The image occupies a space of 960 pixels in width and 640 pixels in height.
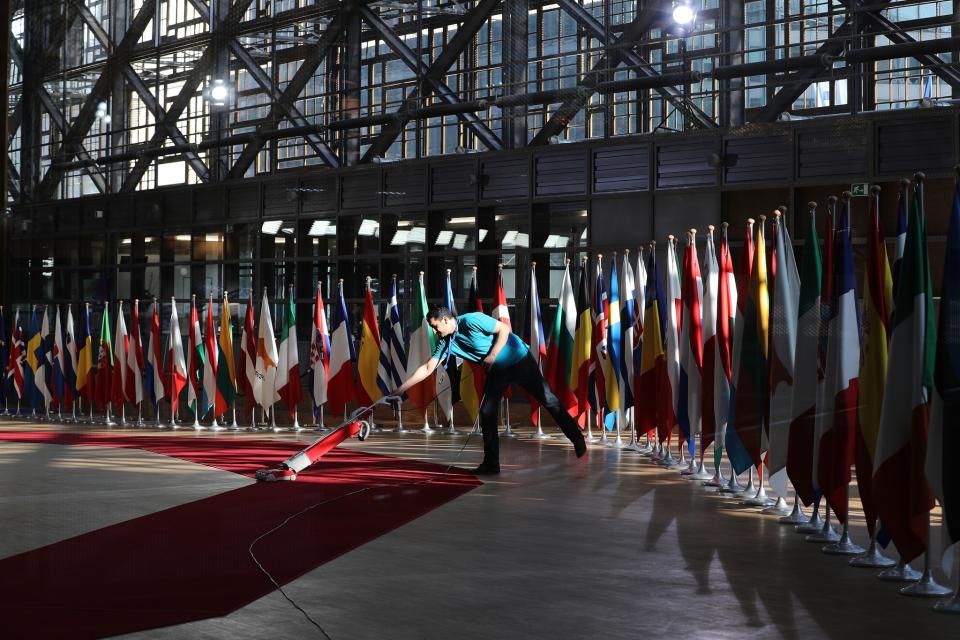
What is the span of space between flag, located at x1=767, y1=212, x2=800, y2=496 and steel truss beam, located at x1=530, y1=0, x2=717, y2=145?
11133 millimetres

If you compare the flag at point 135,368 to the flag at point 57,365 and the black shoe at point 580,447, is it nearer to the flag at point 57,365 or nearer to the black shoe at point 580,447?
the flag at point 57,365

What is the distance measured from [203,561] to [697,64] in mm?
14850

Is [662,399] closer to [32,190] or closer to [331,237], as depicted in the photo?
[331,237]

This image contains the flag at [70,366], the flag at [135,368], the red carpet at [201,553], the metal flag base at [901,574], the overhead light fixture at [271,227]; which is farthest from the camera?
the overhead light fixture at [271,227]

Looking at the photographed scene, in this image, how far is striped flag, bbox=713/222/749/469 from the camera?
9164 mm

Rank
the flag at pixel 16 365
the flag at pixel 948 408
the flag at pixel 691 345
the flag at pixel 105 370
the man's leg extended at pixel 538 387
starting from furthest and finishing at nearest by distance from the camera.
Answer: the flag at pixel 16 365
the flag at pixel 105 370
the man's leg extended at pixel 538 387
the flag at pixel 691 345
the flag at pixel 948 408

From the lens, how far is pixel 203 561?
6.13m

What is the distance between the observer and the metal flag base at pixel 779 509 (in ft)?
26.5

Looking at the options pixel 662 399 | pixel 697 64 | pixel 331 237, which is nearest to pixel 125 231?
pixel 331 237

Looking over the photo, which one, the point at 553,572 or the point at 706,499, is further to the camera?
the point at 706,499

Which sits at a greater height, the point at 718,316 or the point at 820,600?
the point at 718,316

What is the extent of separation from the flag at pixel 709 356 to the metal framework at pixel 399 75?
8613mm

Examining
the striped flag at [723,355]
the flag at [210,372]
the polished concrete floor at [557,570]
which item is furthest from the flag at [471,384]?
the striped flag at [723,355]

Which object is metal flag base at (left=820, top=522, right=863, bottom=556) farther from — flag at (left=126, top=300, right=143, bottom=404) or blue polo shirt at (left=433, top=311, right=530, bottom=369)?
flag at (left=126, top=300, right=143, bottom=404)
